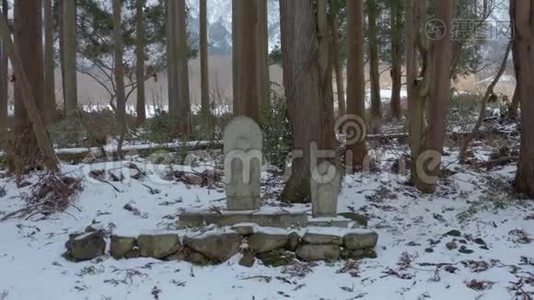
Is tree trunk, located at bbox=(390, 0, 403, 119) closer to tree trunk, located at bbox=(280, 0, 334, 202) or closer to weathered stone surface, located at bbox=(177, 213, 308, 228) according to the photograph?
tree trunk, located at bbox=(280, 0, 334, 202)

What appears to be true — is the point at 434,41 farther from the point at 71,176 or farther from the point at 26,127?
the point at 26,127

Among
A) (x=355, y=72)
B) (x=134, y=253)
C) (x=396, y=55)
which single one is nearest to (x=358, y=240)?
(x=134, y=253)

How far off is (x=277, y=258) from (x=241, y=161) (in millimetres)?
1286

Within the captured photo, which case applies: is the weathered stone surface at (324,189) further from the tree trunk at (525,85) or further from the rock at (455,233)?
the tree trunk at (525,85)

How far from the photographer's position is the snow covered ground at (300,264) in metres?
5.49

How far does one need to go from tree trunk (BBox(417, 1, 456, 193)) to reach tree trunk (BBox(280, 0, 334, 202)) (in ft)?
6.03

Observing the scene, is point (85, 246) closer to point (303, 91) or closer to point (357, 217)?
point (357, 217)

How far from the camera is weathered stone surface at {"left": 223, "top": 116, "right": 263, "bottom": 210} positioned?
686 centimetres

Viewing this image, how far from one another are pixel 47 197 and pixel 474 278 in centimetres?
532

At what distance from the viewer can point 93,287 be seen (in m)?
5.55

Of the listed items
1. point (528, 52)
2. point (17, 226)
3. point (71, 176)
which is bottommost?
point (17, 226)

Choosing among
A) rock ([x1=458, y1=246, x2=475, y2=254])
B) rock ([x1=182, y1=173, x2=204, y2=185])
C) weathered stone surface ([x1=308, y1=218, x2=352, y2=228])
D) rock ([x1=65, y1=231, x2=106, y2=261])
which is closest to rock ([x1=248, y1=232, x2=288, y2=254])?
weathered stone surface ([x1=308, y1=218, x2=352, y2=228])

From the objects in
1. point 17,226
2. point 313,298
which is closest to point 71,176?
point 17,226

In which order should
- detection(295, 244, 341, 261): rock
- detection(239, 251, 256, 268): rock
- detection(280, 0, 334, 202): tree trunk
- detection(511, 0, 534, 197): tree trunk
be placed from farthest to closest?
detection(511, 0, 534, 197): tree trunk < detection(280, 0, 334, 202): tree trunk < detection(295, 244, 341, 261): rock < detection(239, 251, 256, 268): rock
